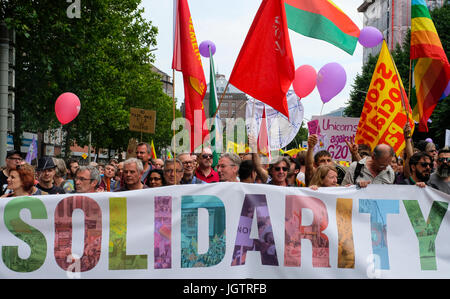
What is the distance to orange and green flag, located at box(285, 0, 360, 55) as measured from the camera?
7.35 metres

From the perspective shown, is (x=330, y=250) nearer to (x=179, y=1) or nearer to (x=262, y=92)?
(x=262, y=92)

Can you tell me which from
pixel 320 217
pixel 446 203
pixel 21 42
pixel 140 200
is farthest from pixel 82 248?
pixel 21 42

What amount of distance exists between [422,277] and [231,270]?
169cm

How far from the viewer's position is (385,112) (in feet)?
27.0

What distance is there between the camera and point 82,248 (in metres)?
4.79

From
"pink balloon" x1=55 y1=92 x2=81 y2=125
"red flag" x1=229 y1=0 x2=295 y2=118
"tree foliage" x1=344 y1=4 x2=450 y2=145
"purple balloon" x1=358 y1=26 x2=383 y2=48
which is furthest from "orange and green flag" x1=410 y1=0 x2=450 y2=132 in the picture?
"tree foliage" x1=344 y1=4 x2=450 y2=145

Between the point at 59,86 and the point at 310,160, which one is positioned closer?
the point at 310,160

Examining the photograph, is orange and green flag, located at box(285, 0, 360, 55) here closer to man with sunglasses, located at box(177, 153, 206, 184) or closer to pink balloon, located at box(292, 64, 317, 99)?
man with sunglasses, located at box(177, 153, 206, 184)

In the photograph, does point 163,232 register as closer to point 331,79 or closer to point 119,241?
point 119,241

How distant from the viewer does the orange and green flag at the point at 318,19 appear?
7352 mm

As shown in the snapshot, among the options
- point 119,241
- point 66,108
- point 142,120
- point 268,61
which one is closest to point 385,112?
point 268,61

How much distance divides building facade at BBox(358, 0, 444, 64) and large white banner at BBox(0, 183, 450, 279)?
5080 centimetres
